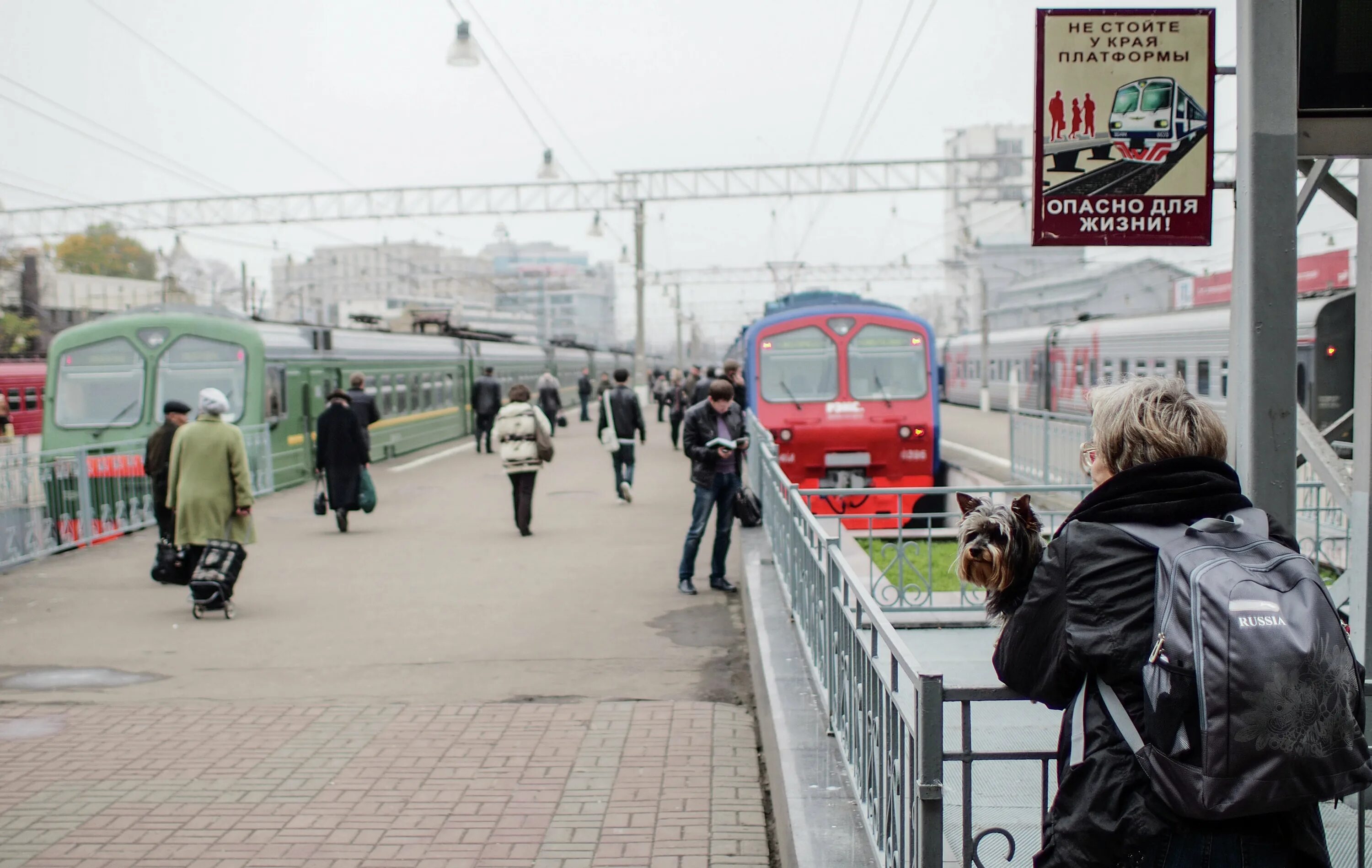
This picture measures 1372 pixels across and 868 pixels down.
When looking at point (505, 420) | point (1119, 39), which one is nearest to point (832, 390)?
point (505, 420)

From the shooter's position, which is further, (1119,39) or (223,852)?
(223,852)

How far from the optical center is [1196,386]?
21672mm

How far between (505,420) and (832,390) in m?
4.22

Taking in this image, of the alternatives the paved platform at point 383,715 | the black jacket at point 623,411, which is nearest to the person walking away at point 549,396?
the black jacket at point 623,411

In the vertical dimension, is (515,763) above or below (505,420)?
below

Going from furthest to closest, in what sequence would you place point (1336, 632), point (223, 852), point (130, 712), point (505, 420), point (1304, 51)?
1. point (505, 420)
2. point (130, 712)
3. point (223, 852)
4. point (1304, 51)
5. point (1336, 632)

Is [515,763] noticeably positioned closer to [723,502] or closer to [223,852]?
[223,852]

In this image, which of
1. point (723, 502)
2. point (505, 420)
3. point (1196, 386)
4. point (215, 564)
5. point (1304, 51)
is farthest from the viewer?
point (1196, 386)

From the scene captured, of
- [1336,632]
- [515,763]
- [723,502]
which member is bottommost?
[515,763]

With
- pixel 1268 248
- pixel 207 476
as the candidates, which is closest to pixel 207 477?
pixel 207 476

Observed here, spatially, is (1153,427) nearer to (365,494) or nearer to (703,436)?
(703,436)

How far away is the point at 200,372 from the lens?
1670 centimetres

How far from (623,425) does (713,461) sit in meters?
6.15

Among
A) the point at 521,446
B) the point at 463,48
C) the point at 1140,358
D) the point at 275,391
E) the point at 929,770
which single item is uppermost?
the point at 463,48
